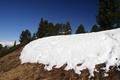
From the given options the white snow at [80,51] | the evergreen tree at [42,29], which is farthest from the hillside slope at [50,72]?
the evergreen tree at [42,29]

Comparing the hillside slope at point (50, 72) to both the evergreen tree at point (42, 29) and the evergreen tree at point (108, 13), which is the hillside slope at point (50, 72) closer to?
the evergreen tree at point (108, 13)

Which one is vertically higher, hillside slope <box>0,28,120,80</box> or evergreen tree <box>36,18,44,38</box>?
evergreen tree <box>36,18,44,38</box>

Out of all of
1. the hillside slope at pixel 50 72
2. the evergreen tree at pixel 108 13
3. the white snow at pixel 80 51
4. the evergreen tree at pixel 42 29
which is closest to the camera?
the hillside slope at pixel 50 72

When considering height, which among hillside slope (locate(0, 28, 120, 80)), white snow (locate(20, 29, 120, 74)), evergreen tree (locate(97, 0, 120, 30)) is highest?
evergreen tree (locate(97, 0, 120, 30))

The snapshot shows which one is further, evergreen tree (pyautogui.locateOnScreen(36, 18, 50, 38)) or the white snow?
evergreen tree (pyautogui.locateOnScreen(36, 18, 50, 38))

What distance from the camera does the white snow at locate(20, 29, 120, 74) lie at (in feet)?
45.0

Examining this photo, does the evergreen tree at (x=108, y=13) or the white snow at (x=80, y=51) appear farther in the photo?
the evergreen tree at (x=108, y=13)

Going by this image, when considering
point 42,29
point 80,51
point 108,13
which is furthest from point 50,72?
point 42,29

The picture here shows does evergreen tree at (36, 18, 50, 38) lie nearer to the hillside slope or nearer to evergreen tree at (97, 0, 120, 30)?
evergreen tree at (97, 0, 120, 30)

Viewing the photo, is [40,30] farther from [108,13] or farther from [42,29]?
[108,13]

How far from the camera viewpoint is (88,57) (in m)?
14.3

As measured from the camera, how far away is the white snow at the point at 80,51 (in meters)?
13.7

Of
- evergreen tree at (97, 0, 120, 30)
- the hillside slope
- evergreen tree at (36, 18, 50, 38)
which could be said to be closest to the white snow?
the hillside slope

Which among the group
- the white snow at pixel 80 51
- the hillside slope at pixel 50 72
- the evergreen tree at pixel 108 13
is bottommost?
the hillside slope at pixel 50 72
